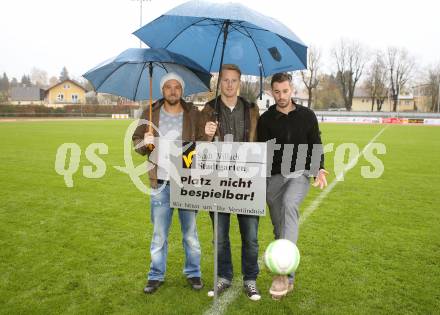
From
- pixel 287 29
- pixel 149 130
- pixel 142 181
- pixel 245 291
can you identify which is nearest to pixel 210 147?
pixel 149 130

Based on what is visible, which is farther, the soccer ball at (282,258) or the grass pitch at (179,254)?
the grass pitch at (179,254)

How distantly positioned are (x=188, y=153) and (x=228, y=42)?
141 cm

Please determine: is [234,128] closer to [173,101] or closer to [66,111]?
[173,101]

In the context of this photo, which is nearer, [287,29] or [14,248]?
[287,29]

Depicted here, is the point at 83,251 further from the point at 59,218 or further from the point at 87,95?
the point at 87,95

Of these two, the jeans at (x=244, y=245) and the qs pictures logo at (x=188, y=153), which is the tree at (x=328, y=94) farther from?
the qs pictures logo at (x=188, y=153)

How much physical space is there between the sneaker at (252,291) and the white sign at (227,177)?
0.99 meters

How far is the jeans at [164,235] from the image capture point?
13.0ft

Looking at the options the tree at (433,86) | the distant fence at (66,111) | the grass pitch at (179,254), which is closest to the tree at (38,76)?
the distant fence at (66,111)

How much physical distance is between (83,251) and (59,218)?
1.79 meters

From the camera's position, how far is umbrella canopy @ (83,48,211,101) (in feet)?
12.8

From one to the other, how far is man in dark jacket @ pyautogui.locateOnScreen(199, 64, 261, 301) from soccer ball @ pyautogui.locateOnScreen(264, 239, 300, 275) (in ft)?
1.22

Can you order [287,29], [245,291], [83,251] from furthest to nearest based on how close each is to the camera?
[83,251], [245,291], [287,29]

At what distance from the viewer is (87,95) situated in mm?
85812
